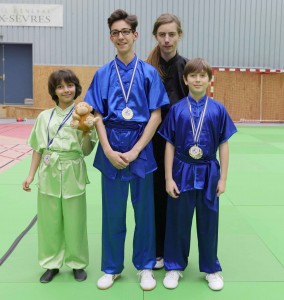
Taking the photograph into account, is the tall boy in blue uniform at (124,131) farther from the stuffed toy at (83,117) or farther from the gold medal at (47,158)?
the gold medal at (47,158)

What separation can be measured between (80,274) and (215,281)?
1.01m

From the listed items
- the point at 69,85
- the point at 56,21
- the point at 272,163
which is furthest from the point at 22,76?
the point at 69,85

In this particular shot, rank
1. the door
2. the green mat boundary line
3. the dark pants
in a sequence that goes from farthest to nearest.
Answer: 1. the door
2. the green mat boundary line
3. the dark pants

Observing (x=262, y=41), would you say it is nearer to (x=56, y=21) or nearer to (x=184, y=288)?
(x=56, y=21)

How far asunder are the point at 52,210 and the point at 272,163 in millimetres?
5773

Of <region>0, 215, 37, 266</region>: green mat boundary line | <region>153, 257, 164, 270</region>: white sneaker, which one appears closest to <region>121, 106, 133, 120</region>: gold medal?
<region>153, 257, 164, 270</region>: white sneaker

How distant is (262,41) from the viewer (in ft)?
Answer: 53.7

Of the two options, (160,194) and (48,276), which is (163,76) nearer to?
(160,194)

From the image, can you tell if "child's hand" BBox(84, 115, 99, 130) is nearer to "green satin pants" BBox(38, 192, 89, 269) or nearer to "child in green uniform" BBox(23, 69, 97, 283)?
"child in green uniform" BBox(23, 69, 97, 283)

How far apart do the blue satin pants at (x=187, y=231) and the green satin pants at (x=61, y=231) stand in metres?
0.65

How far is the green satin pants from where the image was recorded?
10.5 feet

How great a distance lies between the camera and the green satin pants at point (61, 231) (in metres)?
3.20

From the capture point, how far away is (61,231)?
3.26 m

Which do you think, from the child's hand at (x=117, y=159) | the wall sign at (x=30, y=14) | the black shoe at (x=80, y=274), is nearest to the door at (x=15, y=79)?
the wall sign at (x=30, y=14)
